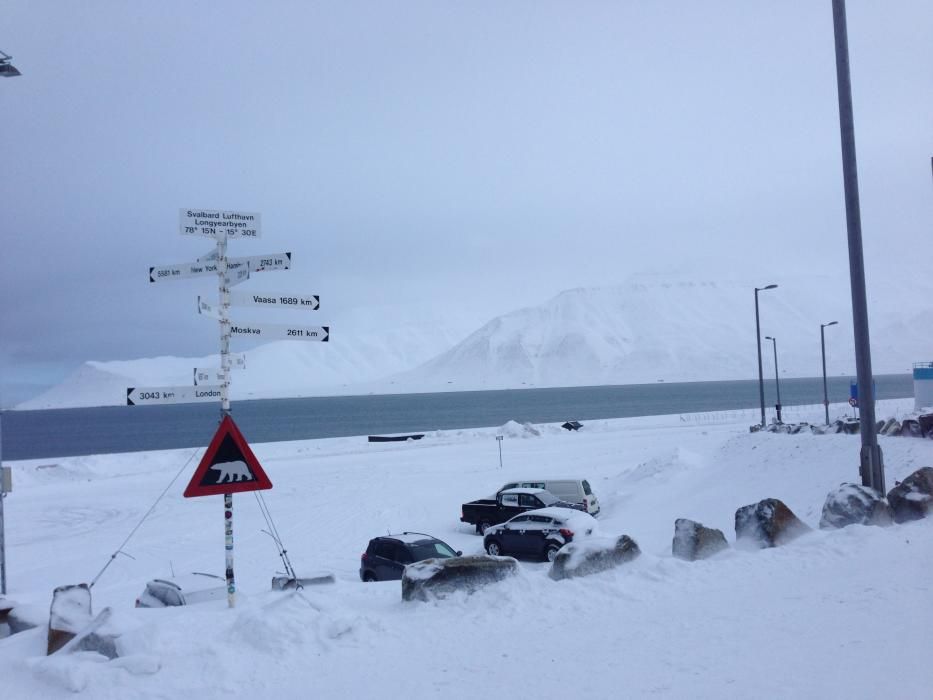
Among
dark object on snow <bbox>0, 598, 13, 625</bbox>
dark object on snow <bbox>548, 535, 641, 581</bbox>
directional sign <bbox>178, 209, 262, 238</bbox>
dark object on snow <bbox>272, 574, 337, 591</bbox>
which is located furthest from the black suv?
directional sign <bbox>178, 209, 262, 238</bbox>

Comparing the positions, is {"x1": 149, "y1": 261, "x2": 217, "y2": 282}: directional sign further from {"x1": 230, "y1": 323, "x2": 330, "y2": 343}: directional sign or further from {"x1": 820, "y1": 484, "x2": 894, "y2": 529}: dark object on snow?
{"x1": 820, "y1": 484, "x2": 894, "y2": 529}: dark object on snow

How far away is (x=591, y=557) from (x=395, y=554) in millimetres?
7166

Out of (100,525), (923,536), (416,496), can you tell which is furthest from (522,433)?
(923,536)

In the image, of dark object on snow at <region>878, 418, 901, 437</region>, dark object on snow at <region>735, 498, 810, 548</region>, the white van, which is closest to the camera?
dark object on snow at <region>735, 498, 810, 548</region>

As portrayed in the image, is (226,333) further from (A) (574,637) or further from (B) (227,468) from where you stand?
(A) (574,637)

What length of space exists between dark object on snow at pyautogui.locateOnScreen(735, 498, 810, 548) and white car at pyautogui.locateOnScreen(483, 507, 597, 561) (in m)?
7.26

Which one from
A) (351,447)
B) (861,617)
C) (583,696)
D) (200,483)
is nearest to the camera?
(583,696)

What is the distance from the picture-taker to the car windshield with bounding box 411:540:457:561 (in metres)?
15.1

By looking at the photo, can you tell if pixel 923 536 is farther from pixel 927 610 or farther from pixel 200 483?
pixel 200 483

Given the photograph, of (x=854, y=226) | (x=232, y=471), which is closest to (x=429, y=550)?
(x=232, y=471)

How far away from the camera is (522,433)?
63.4 m

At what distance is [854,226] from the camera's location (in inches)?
505

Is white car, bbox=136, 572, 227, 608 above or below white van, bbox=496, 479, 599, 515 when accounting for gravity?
above

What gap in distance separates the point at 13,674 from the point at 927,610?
319 inches
